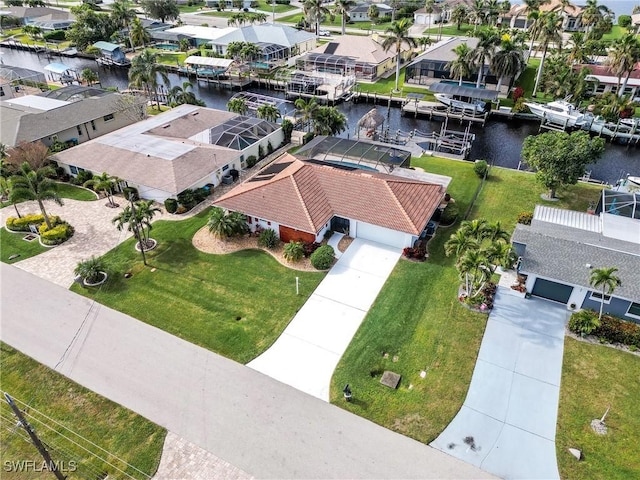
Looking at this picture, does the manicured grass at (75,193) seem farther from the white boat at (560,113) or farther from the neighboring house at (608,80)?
the neighboring house at (608,80)

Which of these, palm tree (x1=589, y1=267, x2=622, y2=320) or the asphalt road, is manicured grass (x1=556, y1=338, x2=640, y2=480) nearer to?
palm tree (x1=589, y1=267, x2=622, y2=320)

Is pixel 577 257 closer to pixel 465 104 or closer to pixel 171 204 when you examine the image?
pixel 171 204

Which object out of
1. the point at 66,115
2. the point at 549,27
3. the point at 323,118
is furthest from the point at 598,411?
the point at 66,115

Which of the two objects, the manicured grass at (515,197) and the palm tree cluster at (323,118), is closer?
the manicured grass at (515,197)

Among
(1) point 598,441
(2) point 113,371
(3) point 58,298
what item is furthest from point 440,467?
(3) point 58,298

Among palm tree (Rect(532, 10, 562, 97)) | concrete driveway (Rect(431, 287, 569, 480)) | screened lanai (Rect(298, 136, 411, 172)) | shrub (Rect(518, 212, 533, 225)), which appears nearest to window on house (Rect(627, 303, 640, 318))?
concrete driveway (Rect(431, 287, 569, 480))

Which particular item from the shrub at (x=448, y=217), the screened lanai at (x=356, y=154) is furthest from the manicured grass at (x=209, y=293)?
the screened lanai at (x=356, y=154)
